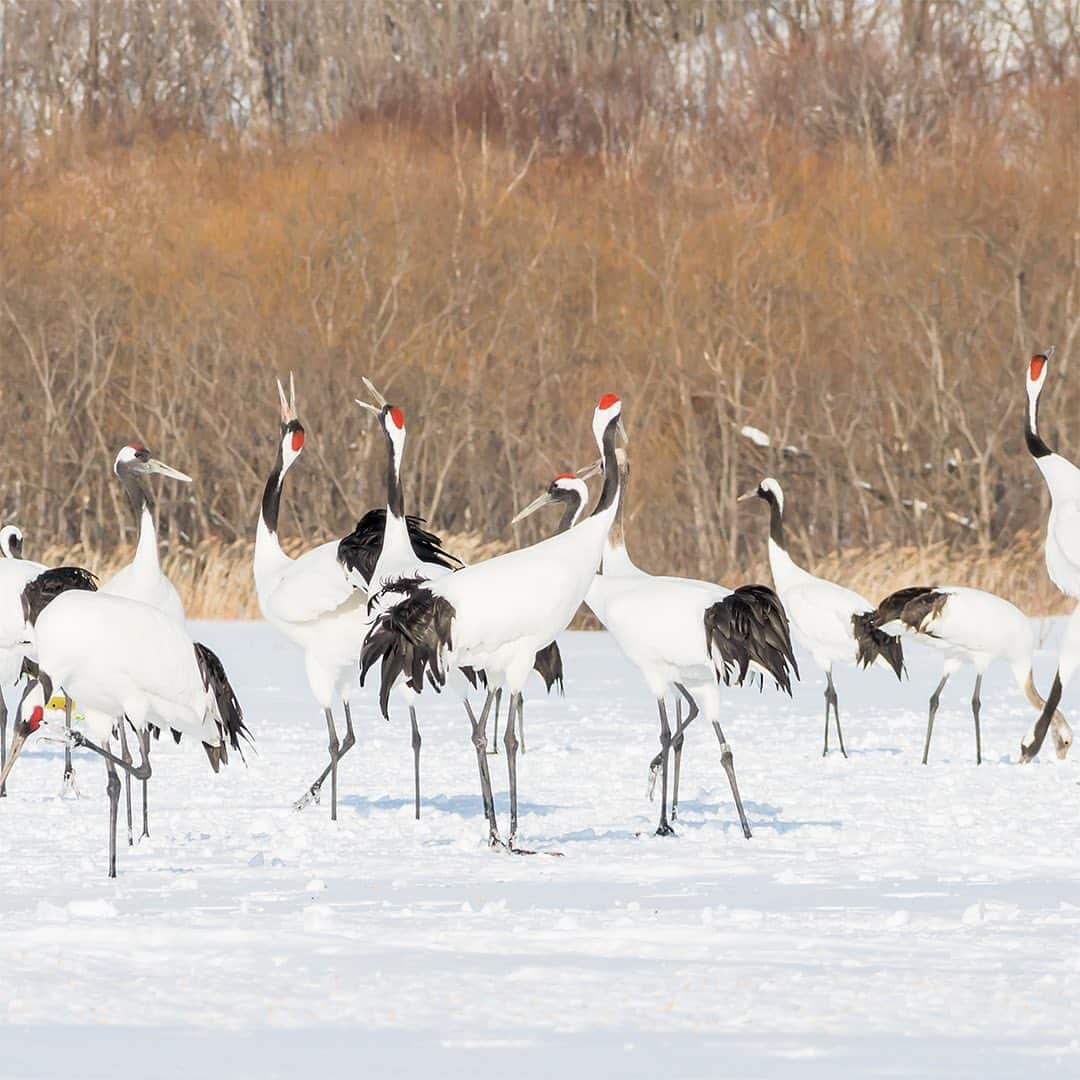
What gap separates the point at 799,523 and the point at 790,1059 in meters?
21.5

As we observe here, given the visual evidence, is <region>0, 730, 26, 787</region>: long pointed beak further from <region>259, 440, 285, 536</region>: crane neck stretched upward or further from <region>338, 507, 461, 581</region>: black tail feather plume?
<region>259, 440, 285, 536</region>: crane neck stretched upward

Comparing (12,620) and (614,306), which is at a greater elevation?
(614,306)

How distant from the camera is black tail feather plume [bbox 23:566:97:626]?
9438 millimetres

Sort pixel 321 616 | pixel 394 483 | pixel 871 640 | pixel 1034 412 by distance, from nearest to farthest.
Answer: pixel 321 616 → pixel 394 483 → pixel 1034 412 → pixel 871 640

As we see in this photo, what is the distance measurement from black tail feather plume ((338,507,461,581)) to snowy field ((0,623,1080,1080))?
1.02m

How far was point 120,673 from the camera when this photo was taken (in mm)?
7422

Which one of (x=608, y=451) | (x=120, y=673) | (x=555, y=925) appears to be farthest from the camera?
(x=608, y=451)

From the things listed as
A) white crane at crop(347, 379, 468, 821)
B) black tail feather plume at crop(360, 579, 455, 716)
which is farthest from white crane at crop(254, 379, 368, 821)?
black tail feather plume at crop(360, 579, 455, 716)

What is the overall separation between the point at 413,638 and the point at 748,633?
3.92ft

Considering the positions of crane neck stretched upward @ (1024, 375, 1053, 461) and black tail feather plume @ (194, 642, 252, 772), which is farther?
crane neck stretched upward @ (1024, 375, 1053, 461)

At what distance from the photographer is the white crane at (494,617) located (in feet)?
25.4

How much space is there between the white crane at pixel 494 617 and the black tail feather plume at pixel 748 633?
19.5 inches

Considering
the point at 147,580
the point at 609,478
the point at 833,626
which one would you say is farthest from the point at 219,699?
the point at 833,626

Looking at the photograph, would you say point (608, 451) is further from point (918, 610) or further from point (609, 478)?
point (918, 610)
